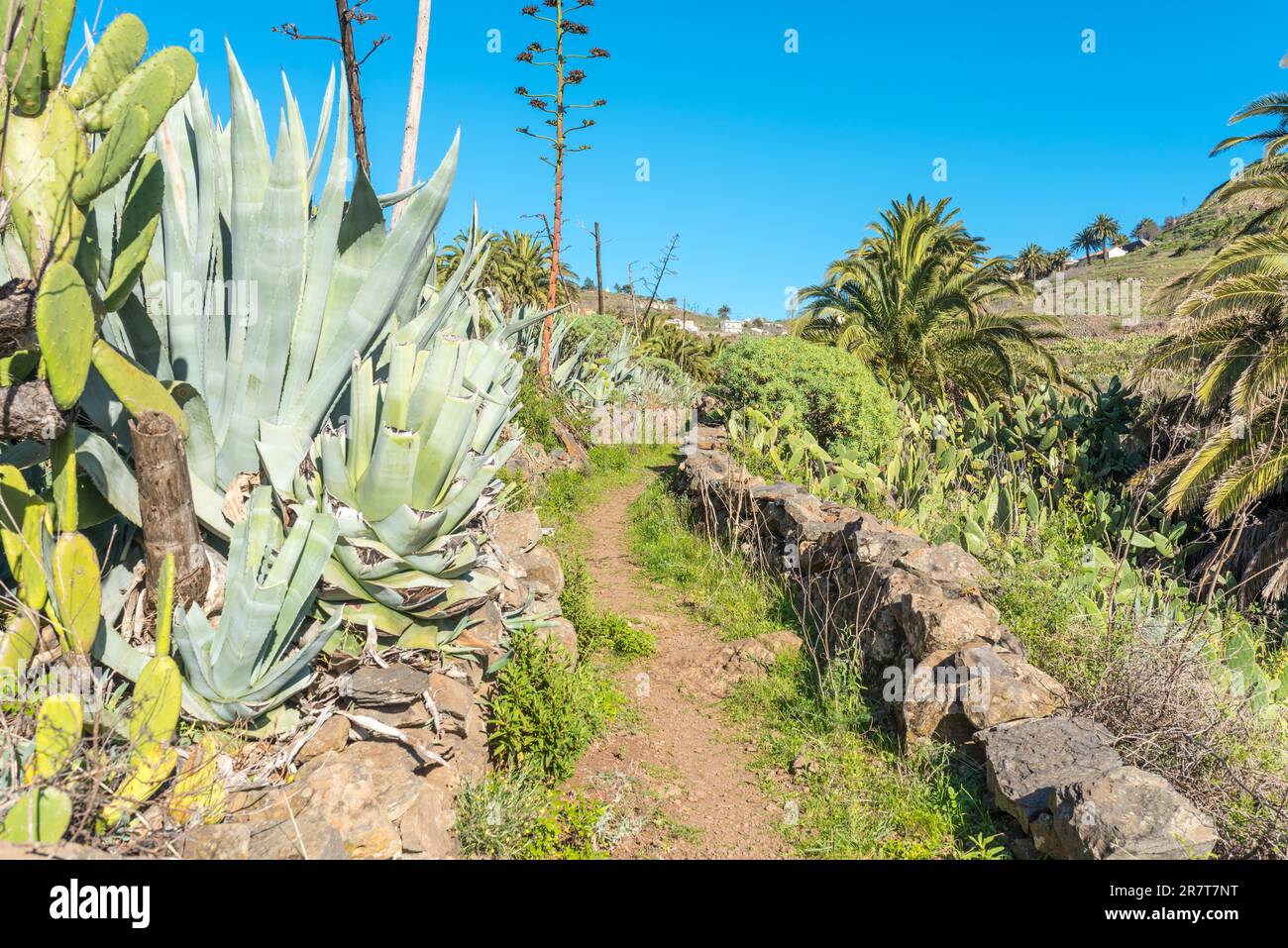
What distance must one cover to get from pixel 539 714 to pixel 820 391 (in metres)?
7.56

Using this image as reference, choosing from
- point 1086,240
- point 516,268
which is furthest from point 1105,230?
point 516,268

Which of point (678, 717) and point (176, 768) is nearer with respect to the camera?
point (176, 768)

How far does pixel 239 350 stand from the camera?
3467mm

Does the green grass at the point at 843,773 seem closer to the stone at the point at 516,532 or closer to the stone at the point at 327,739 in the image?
the stone at the point at 516,532

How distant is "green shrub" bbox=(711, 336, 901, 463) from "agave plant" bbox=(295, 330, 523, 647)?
22.0 feet

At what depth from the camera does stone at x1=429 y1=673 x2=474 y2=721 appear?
349cm

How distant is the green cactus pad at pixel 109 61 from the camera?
2719mm

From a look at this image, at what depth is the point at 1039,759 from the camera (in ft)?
11.3

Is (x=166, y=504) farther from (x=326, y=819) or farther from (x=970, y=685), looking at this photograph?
(x=970, y=685)

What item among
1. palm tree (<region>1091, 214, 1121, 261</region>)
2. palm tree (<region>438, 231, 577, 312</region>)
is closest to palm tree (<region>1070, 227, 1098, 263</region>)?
palm tree (<region>1091, 214, 1121, 261</region>)

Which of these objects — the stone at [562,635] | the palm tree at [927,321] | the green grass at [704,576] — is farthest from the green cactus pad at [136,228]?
the palm tree at [927,321]

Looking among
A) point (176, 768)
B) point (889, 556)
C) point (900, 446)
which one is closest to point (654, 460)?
point (900, 446)
